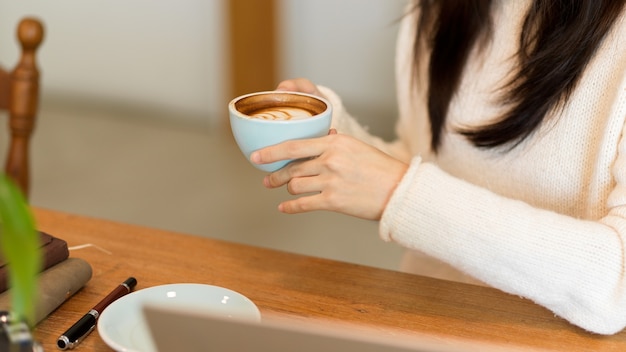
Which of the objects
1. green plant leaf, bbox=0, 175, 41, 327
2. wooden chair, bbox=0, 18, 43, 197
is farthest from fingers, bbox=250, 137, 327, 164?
wooden chair, bbox=0, 18, 43, 197

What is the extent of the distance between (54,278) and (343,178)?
337mm

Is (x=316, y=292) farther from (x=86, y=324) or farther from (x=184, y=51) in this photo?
(x=184, y=51)

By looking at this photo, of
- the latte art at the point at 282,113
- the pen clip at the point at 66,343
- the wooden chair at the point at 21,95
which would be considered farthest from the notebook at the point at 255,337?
the wooden chair at the point at 21,95

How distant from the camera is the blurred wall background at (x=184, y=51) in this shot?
2680 mm

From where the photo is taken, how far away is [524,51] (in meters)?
1.10

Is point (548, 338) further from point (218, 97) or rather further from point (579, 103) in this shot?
point (218, 97)

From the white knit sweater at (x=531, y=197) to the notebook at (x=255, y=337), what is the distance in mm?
341

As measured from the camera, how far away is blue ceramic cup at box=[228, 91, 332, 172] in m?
0.82

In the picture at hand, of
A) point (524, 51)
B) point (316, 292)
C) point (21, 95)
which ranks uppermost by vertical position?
point (524, 51)

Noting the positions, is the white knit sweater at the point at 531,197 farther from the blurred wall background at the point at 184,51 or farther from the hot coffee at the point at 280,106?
the blurred wall background at the point at 184,51

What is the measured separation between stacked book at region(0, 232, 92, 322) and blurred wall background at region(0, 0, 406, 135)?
1.86m

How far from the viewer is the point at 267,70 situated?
2.72m

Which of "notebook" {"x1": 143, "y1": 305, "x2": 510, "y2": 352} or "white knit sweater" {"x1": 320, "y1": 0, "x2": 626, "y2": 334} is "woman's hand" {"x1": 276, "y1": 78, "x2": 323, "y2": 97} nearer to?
"white knit sweater" {"x1": 320, "y1": 0, "x2": 626, "y2": 334}

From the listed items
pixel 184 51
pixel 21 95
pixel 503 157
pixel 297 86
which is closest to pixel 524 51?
pixel 503 157
